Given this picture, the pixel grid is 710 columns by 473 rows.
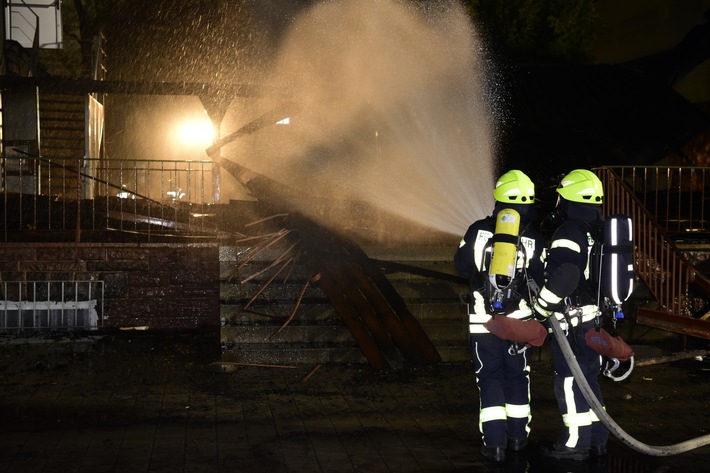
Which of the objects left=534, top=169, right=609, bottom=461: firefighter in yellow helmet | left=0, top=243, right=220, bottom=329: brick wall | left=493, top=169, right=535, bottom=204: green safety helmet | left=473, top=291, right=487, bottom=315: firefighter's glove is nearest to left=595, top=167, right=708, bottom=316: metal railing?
left=534, top=169, right=609, bottom=461: firefighter in yellow helmet

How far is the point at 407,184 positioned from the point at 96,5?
42.3 feet

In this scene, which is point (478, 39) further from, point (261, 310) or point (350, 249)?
point (261, 310)

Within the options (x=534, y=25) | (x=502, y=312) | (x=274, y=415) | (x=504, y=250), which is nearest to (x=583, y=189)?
(x=504, y=250)

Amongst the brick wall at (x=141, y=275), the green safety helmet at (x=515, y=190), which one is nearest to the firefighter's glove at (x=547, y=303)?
the green safety helmet at (x=515, y=190)

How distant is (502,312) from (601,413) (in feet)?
3.18

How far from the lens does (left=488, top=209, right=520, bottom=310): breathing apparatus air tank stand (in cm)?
557

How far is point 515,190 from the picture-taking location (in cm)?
591

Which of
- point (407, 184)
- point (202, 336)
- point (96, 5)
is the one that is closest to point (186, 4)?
point (96, 5)

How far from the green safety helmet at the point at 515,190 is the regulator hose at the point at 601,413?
2.88 feet

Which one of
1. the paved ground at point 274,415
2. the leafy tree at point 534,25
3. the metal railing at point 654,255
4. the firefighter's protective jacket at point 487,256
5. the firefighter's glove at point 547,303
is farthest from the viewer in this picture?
the leafy tree at point 534,25

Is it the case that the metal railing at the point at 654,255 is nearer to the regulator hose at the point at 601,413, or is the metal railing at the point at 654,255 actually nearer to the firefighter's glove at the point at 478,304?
the regulator hose at the point at 601,413

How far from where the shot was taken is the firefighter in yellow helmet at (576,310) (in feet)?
19.1

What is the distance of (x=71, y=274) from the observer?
11039 millimetres

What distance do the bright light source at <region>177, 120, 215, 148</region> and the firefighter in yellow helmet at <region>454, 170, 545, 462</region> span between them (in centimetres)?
1572
